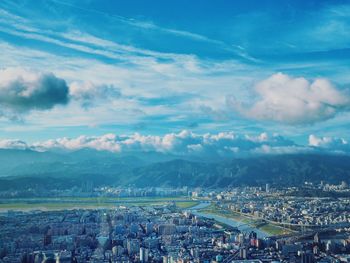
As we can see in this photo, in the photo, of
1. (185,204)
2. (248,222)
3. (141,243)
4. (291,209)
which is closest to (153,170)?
(185,204)

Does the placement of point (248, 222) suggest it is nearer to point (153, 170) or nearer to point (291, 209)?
point (291, 209)

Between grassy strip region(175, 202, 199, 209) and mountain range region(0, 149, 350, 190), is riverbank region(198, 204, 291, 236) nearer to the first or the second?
grassy strip region(175, 202, 199, 209)

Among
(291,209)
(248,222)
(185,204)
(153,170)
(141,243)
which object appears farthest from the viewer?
(153,170)

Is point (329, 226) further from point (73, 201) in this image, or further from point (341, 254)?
point (73, 201)

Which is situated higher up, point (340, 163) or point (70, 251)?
point (340, 163)

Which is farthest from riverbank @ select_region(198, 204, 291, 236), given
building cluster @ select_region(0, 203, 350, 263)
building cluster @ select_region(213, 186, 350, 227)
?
building cluster @ select_region(0, 203, 350, 263)

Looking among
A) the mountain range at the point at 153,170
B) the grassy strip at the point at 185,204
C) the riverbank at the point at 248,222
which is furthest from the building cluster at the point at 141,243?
the mountain range at the point at 153,170

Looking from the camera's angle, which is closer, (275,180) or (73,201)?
(73,201)

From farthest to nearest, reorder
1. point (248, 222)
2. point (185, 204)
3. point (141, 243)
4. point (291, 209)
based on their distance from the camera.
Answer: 1. point (185, 204)
2. point (291, 209)
3. point (248, 222)
4. point (141, 243)

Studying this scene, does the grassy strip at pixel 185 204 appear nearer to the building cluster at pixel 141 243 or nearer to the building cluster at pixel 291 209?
the building cluster at pixel 291 209

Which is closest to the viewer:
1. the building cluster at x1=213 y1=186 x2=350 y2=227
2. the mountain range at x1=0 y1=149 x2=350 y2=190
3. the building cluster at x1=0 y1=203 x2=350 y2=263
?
the building cluster at x1=0 y1=203 x2=350 y2=263

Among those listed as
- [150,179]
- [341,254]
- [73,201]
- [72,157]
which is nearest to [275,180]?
[150,179]
